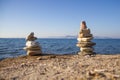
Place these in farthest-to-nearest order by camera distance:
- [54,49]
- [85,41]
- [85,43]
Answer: [54,49] < [85,41] < [85,43]

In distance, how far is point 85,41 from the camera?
18.8 meters

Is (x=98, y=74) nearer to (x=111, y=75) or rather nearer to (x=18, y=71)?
(x=111, y=75)

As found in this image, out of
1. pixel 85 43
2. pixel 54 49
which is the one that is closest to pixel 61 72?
pixel 85 43

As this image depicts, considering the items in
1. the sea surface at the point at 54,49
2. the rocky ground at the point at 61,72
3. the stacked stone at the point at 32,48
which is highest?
the stacked stone at the point at 32,48

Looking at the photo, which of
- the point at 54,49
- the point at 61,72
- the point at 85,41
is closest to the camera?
the point at 61,72

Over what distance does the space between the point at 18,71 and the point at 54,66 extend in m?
1.95

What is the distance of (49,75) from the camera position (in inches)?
439

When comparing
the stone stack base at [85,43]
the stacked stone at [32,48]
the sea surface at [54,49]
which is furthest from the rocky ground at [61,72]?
the sea surface at [54,49]

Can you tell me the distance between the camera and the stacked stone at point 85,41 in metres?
18.7

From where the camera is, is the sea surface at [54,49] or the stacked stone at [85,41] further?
the sea surface at [54,49]

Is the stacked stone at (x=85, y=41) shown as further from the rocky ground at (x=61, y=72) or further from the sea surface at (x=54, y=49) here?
the sea surface at (x=54, y=49)

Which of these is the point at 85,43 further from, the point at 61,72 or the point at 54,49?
the point at 54,49

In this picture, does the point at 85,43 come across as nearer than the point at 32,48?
Yes

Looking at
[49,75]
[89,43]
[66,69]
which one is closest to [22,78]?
[49,75]
